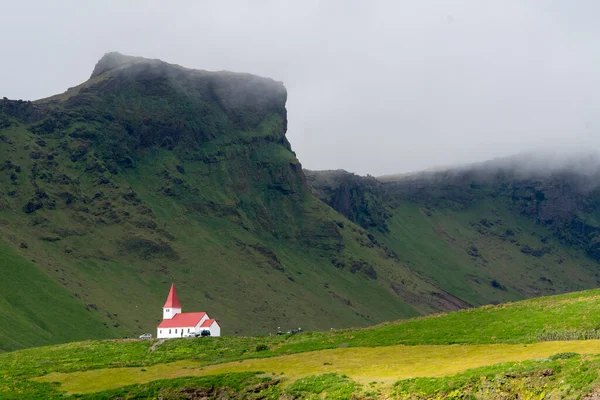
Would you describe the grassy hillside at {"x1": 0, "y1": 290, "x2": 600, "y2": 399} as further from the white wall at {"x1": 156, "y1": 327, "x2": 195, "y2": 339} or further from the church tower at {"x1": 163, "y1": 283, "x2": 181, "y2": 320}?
the church tower at {"x1": 163, "y1": 283, "x2": 181, "y2": 320}

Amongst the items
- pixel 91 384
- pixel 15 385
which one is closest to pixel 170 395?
pixel 91 384

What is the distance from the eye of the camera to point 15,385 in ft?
267

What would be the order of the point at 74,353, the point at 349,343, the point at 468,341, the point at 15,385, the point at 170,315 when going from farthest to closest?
the point at 170,315, the point at 74,353, the point at 349,343, the point at 15,385, the point at 468,341

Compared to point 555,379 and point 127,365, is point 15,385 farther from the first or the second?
point 555,379

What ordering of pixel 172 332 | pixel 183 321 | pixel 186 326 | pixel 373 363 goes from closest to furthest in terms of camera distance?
pixel 373 363 < pixel 186 326 < pixel 172 332 < pixel 183 321

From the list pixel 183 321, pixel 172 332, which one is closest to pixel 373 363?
pixel 172 332

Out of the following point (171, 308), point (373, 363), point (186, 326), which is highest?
point (171, 308)

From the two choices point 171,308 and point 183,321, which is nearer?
point 183,321

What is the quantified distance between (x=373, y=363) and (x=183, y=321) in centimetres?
7419

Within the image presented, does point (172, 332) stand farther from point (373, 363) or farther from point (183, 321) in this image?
point (373, 363)

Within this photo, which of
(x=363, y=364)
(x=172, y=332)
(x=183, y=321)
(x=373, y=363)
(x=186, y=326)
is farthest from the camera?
(x=183, y=321)

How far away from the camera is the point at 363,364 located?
73.8 m

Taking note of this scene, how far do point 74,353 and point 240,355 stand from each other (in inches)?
1066

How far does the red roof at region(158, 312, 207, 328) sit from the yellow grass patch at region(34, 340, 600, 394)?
50.8 m
